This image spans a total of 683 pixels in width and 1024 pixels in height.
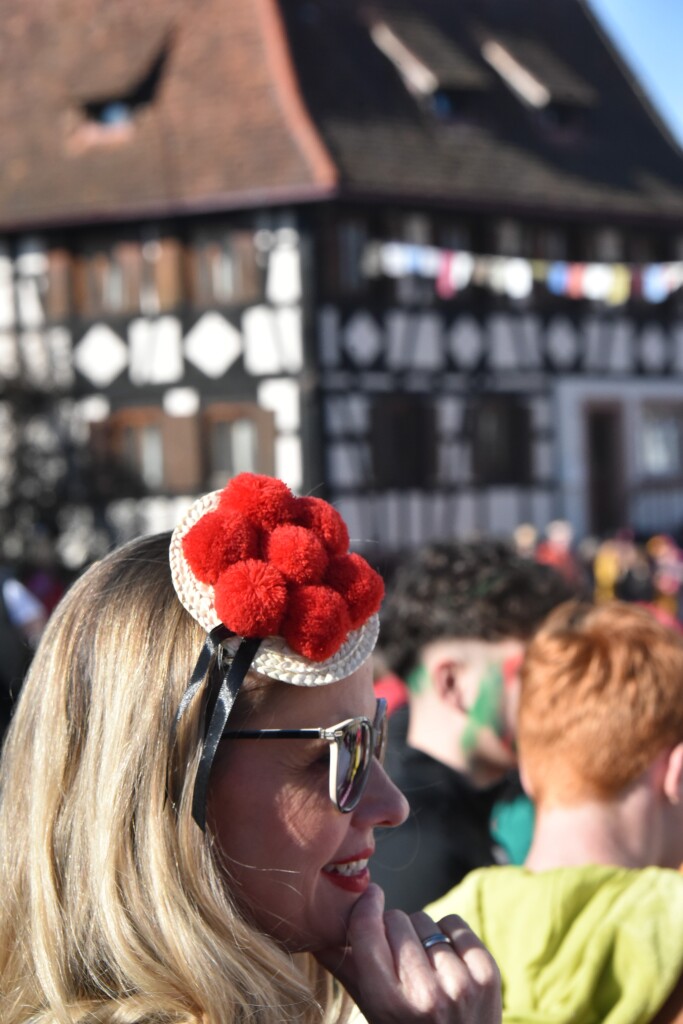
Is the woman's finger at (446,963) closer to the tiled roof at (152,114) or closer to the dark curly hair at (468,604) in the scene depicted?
the dark curly hair at (468,604)

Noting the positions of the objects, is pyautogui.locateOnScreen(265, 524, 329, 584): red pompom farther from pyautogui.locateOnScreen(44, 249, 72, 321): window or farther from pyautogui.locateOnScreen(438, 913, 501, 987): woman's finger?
pyautogui.locateOnScreen(44, 249, 72, 321): window

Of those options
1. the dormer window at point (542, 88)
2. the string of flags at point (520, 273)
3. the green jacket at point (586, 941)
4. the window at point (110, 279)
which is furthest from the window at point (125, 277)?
the green jacket at point (586, 941)

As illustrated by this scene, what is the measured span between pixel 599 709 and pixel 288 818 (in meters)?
0.88

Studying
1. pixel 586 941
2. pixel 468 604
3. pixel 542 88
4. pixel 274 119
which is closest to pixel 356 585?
pixel 586 941

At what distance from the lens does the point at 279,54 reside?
53.1 ft

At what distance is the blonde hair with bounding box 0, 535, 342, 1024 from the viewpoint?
1475mm

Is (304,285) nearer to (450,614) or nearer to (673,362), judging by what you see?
(673,362)

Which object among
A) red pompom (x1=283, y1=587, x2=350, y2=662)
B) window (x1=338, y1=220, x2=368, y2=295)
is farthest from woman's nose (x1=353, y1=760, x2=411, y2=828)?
window (x1=338, y1=220, x2=368, y2=295)

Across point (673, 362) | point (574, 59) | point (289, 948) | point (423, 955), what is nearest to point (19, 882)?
point (289, 948)

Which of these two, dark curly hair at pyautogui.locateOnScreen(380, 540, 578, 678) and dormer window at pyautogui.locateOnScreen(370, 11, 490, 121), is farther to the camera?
dormer window at pyautogui.locateOnScreen(370, 11, 490, 121)

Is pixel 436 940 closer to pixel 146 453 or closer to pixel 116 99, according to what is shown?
pixel 146 453

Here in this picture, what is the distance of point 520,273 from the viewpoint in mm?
16766

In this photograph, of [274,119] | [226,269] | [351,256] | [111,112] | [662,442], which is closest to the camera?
→ [226,269]

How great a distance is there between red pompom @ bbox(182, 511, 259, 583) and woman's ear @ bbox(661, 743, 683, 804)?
1065 millimetres
